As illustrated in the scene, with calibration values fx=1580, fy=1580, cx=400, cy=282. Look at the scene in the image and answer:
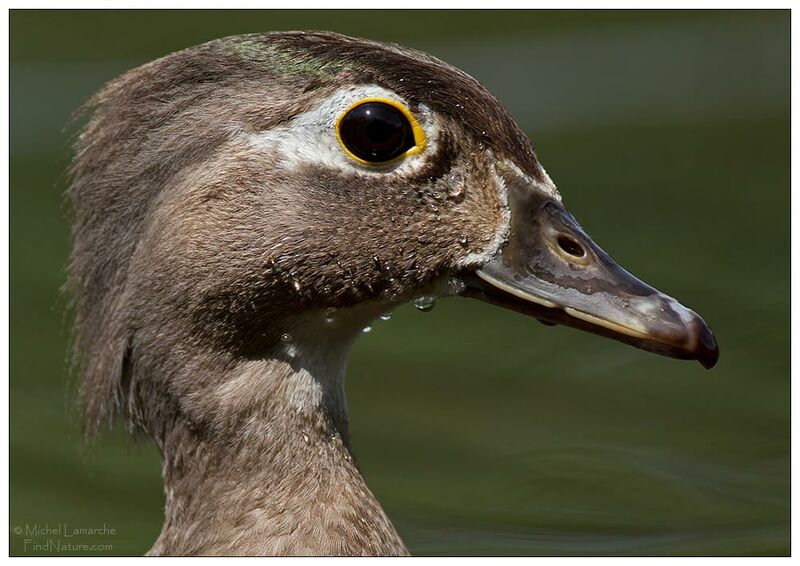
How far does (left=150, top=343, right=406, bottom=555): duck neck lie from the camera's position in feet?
18.5

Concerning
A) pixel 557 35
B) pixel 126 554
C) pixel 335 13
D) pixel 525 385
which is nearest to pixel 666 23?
pixel 557 35

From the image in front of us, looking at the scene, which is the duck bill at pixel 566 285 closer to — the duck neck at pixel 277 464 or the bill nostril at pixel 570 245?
the bill nostril at pixel 570 245

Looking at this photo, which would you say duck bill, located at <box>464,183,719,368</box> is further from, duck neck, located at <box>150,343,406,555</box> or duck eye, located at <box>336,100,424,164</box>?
duck neck, located at <box>150,343,406,555</box>

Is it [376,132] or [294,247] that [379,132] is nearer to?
[376,132]

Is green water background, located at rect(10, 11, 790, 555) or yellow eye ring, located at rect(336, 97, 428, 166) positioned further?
green water background, located at rect(10, 11, 790, 555)

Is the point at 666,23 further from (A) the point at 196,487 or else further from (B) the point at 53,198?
(A) the point at 196,487

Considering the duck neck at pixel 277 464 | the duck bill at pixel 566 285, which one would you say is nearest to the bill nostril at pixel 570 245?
the duck bill at pixel 566 285

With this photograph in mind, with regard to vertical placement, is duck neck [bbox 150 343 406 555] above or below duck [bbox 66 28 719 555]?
below

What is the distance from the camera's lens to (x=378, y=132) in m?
5.35

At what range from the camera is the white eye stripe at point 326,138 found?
536 centimetres

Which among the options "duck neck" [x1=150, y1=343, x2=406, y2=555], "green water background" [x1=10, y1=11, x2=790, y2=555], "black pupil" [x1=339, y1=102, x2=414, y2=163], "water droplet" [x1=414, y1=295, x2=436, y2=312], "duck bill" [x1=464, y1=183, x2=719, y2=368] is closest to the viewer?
"duck bill" [x1=464, y1=183, x2=719, y2=368]

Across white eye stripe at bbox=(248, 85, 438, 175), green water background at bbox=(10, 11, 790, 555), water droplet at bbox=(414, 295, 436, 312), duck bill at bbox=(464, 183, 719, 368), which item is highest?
white eye stripe at bbox=(248, 85, 438, 175)

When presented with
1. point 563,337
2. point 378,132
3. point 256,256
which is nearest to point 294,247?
point 256,256

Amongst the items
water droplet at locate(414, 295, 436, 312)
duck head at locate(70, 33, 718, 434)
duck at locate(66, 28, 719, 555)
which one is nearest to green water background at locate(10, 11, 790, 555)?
duck at locate(66, 28, 719, 555)
